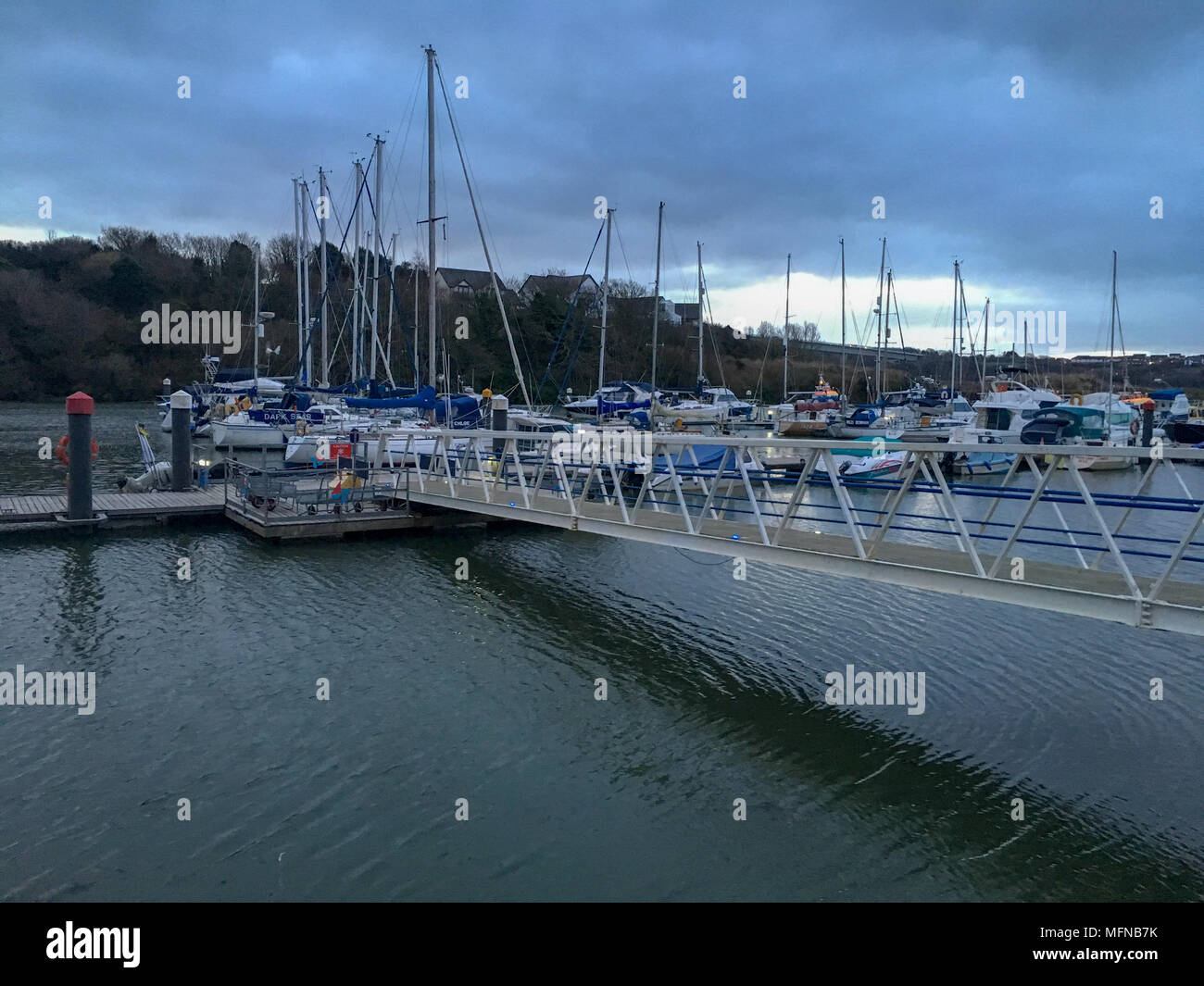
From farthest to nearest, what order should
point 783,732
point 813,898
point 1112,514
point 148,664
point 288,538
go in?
point 1112,514, point 288,538, point 148,664, point 783,732, point 813,898

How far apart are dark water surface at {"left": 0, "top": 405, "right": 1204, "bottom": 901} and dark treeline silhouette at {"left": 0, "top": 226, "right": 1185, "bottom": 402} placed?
5167 centimetres

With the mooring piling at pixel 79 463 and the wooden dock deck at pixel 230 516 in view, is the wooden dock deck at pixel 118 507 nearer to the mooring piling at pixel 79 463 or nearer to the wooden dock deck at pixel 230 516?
the wooden dock deck at pixel 230 516

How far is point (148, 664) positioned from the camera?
1250 centimetres

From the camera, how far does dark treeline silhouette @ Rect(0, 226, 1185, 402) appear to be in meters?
72.7

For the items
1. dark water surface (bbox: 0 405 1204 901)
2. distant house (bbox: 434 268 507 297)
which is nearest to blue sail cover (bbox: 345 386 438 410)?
dark water surface (bbox: 0 405 1204 901)

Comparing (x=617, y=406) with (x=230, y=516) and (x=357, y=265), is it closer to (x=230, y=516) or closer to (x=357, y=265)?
(x=357, y=265)

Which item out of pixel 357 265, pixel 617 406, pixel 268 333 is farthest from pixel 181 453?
pixel 268 333

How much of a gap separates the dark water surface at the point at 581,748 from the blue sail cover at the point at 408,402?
14377 millimetres

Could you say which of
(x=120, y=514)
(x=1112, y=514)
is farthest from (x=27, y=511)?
(x=1112, y=514)

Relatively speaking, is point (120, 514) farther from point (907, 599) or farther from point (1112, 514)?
point (1112, 514)

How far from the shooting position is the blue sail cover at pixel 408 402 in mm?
30953

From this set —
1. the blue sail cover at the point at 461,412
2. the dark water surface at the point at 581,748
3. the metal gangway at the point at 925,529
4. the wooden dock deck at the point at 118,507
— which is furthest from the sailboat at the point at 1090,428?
the wooden dock deck at the point at 118,507
